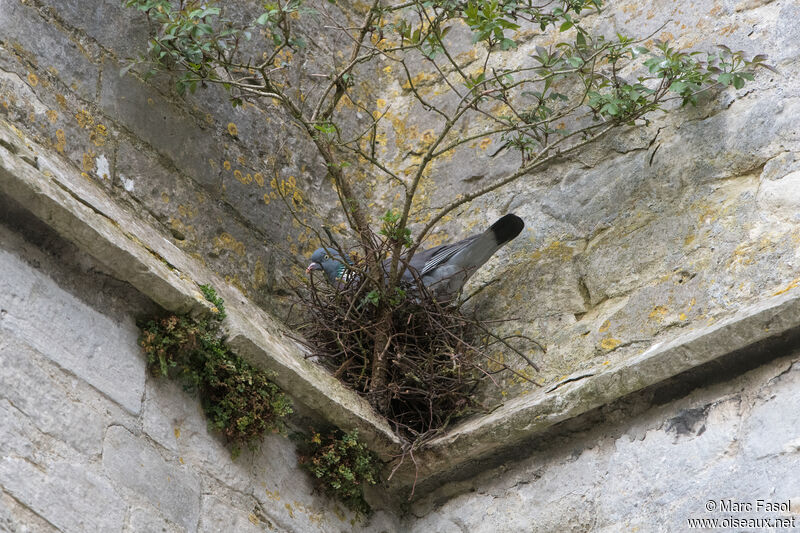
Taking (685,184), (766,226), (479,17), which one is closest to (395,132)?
(479,17)

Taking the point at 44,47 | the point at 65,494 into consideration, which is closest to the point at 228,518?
the point at 65,494

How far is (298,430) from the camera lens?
3.53 meters

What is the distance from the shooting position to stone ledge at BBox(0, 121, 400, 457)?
9.52 ft

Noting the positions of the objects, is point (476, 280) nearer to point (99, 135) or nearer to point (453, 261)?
point (453, 261)

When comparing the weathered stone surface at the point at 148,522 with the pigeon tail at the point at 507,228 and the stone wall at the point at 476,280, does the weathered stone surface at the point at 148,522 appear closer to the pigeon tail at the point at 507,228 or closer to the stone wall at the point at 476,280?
the stone wall at the point at 476,280

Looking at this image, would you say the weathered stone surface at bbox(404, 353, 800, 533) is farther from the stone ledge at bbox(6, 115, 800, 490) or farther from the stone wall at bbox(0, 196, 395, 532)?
the stone wall at bbox(0, 196, 395, 532)

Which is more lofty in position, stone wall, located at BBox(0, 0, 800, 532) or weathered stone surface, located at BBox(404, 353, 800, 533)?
stone wall, located at BBox(0, 0, 800, 532)

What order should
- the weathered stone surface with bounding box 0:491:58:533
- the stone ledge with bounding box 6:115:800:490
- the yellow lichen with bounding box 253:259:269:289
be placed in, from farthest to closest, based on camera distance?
the yellow lichen with bounding box 253:259:269:289, the stone ledge with bounding box 6:115:800:490, the weathered stone surface with bounding box 0:491:58:533

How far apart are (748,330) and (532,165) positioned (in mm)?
1084

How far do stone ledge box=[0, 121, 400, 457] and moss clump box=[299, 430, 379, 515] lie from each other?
5 centimetres

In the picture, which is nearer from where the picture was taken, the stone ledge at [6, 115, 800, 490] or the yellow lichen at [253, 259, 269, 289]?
the stone ledge at [6, 115, 800, 490]

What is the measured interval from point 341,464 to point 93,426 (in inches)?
37.9

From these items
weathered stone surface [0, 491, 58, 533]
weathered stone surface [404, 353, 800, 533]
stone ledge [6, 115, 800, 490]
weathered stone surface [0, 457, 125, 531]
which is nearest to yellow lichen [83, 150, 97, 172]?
stone ledge [6, 115, 800, 490]

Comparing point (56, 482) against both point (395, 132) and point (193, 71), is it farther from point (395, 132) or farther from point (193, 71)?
point (395, 132)
